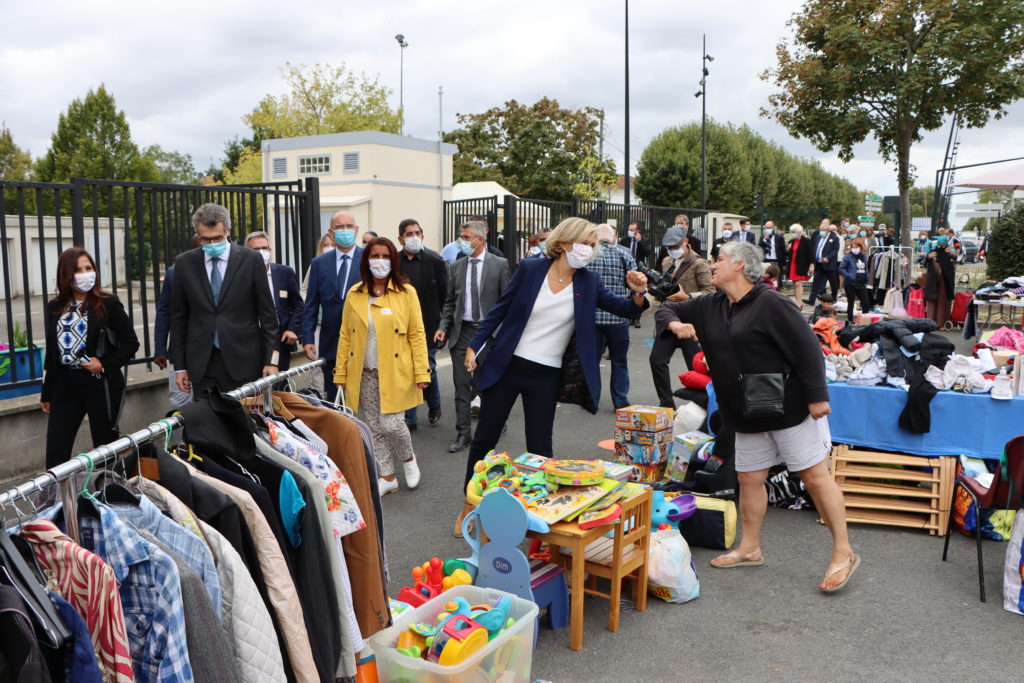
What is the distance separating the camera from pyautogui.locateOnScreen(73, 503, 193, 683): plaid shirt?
2.02 m

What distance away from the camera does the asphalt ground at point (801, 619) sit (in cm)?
369

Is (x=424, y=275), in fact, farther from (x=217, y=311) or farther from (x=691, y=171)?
(x=691, y=171)

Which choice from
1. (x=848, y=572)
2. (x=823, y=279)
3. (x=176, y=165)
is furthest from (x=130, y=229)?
(x=176, y=165)

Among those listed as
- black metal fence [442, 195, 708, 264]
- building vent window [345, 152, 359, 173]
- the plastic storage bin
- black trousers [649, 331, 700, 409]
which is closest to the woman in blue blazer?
the plastic storage bin

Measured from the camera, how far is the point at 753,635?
13.1ft

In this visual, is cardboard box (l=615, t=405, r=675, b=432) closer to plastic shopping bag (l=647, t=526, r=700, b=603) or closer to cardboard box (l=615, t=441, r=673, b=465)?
cardboard box (l=615, t=441, r=673, b=465)

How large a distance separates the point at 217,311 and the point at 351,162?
2212cm

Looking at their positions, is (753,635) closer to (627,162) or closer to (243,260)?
(243,260)

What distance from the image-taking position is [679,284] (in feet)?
23.4

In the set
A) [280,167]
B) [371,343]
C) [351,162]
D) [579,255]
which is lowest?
[371,343]

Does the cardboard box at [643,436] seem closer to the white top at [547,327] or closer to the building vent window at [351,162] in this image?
the white top at [547,327]

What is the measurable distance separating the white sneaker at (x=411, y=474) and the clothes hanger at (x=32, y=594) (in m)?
4.23

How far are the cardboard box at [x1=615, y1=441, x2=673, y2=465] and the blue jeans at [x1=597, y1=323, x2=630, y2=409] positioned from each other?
6.28ft

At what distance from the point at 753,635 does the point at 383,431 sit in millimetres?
2909
